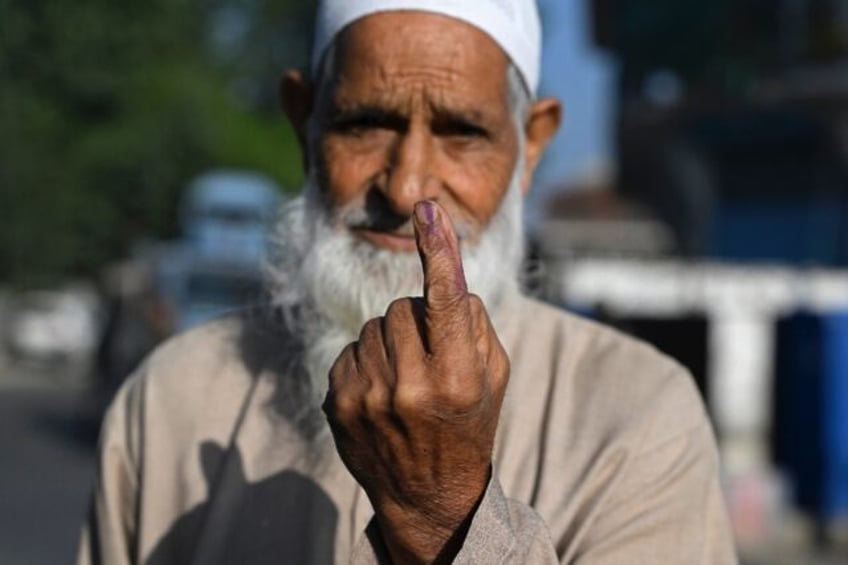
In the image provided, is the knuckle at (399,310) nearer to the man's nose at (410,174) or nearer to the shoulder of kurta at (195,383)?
the man's nose at (410,174)

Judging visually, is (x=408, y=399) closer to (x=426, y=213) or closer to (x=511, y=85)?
(x=426, y=213)

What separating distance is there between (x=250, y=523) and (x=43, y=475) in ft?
40.0

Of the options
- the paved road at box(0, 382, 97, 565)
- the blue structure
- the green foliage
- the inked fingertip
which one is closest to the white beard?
the inked fingertip

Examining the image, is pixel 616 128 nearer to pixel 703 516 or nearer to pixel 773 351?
pixel 773 351

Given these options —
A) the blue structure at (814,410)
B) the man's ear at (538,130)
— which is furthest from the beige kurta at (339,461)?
the blue structure at (814,410)

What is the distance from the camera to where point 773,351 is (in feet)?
37.8

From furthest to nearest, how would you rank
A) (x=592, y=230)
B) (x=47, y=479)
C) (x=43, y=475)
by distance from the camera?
(x=592, y=230) < (x=43, y=475) < (x=47, y=479)

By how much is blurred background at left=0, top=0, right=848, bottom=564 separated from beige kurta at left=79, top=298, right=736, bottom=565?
0.61 m

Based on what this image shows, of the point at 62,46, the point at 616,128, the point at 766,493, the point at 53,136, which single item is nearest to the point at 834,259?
the point at 616,128

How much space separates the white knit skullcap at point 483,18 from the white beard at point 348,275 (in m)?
0.17

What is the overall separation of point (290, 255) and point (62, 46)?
6003 mm

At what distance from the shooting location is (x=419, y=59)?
7.08 feet

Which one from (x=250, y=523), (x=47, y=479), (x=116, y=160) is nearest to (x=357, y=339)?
(x=250, y=523)

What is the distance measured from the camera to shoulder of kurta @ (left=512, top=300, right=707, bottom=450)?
82.0 inches
